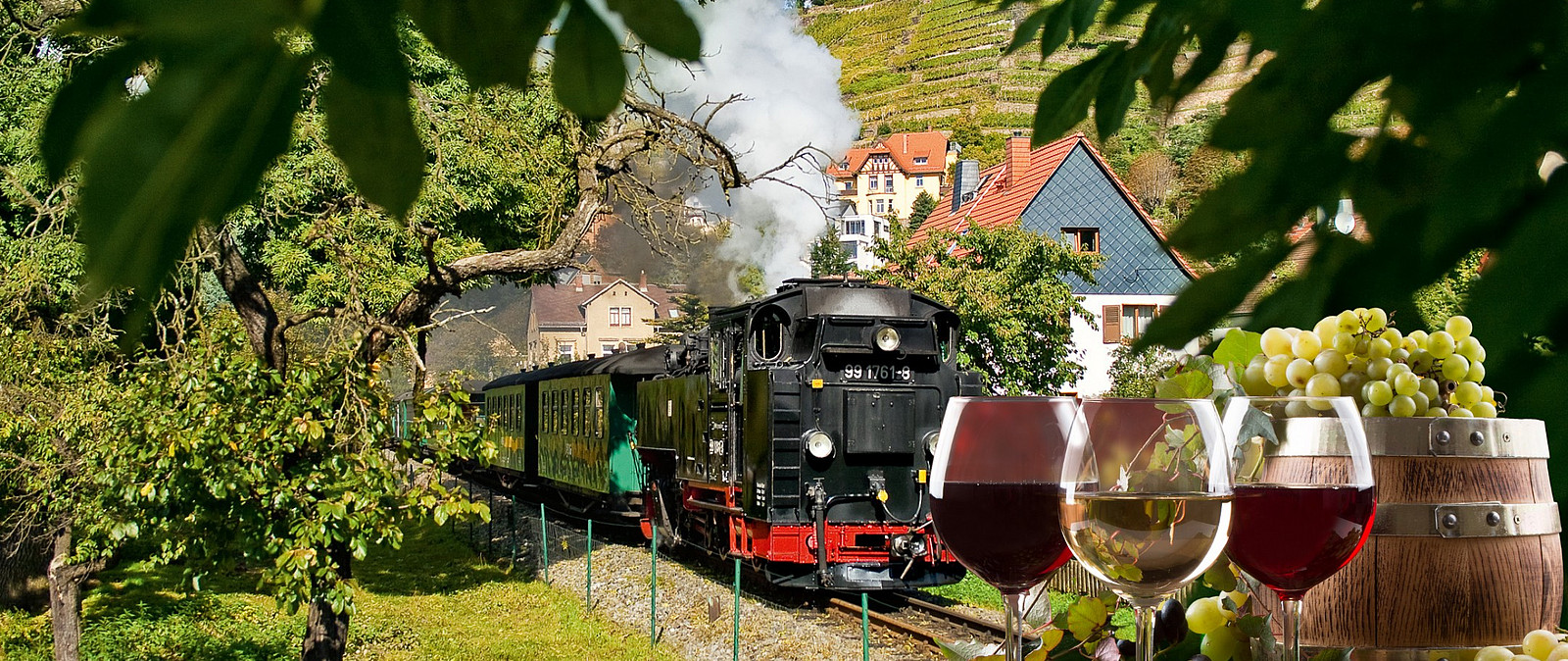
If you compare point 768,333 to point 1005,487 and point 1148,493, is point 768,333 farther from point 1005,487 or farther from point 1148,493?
point 1148,493

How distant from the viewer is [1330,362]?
1.25 meters

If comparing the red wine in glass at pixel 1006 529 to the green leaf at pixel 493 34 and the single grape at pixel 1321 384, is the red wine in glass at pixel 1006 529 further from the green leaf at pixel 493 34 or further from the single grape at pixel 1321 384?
the green leaf at pixel 493 34

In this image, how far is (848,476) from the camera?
12.0m

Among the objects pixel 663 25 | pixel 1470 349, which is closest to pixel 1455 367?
pixel 1470 349

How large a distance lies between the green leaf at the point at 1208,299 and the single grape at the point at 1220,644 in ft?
1.75

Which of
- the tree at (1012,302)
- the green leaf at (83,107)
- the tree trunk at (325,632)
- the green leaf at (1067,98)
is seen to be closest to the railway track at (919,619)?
the tree trunk at (325,632)

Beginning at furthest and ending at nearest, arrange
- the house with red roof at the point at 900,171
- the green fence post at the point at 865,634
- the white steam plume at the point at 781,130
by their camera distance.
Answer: the house with red roof at the point at 900,171, the white steam plume at the point at 781,130, the green fence post at the point at 865,634

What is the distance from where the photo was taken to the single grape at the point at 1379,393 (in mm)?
1252

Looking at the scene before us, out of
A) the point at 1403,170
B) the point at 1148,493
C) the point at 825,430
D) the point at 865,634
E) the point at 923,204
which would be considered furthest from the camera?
the point at 923,204

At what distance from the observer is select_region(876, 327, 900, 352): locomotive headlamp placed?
39.8ft

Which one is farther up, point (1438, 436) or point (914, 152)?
point (914, 152)

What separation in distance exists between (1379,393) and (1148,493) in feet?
0.87

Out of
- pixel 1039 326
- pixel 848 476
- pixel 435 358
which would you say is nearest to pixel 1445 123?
pixel 848 476

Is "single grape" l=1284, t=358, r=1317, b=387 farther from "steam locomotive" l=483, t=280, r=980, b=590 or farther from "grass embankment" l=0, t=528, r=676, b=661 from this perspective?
"grass embankment" l=0, t=528, r=676, b=661
